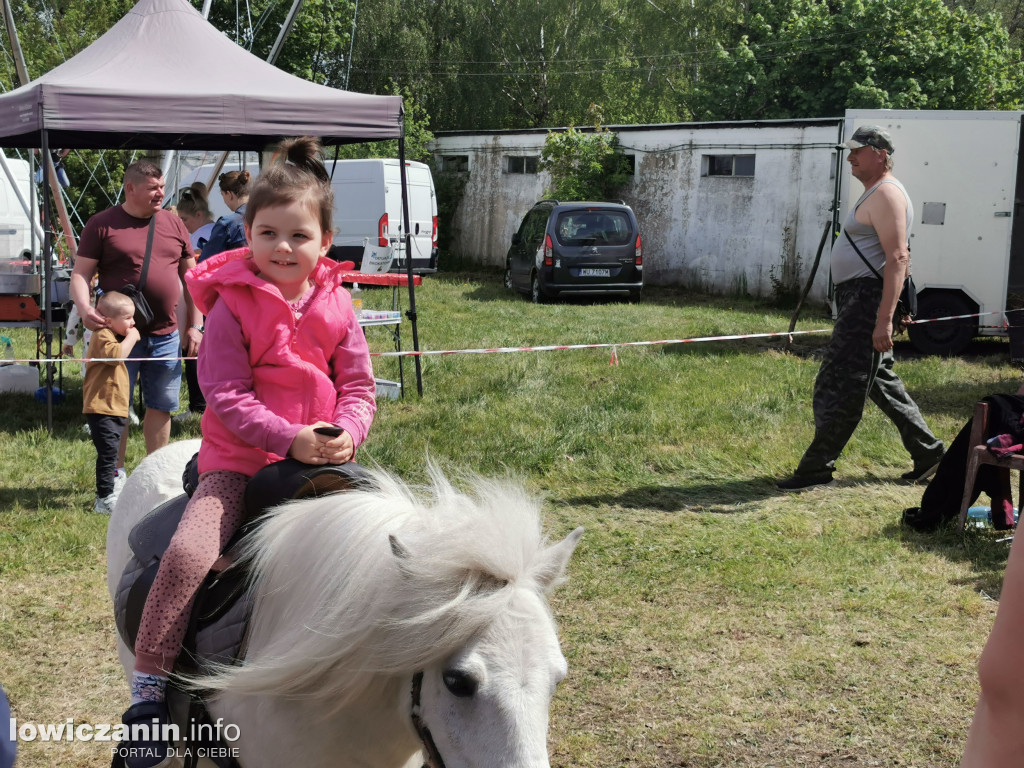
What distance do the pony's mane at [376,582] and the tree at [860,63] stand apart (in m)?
28.6

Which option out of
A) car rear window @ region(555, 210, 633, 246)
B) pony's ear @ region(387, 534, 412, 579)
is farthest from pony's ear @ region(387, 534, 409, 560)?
car rear window @ region(555, 210, 633, 246)

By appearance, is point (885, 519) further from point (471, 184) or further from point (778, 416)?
point (471, 184)

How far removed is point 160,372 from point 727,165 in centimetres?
1718

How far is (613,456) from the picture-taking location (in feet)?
23.3

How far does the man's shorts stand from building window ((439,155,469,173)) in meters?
21.1

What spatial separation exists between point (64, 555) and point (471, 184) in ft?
72.3

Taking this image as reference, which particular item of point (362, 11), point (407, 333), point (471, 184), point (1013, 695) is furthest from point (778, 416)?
point (362, 11)

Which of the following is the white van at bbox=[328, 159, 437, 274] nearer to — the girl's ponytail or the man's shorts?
the man's shorts

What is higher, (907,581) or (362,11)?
(362,11)

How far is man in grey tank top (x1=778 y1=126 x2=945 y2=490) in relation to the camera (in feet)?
19.4

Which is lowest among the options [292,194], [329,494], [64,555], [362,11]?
[64,555]

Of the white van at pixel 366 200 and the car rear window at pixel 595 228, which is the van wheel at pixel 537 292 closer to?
the car rear window at pixel 595 228

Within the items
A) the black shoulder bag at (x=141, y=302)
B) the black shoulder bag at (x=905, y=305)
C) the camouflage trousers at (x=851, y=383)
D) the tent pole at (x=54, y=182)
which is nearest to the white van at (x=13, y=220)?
the tent pole at (x=54, y=182)

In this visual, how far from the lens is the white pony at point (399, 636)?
1771 mm
